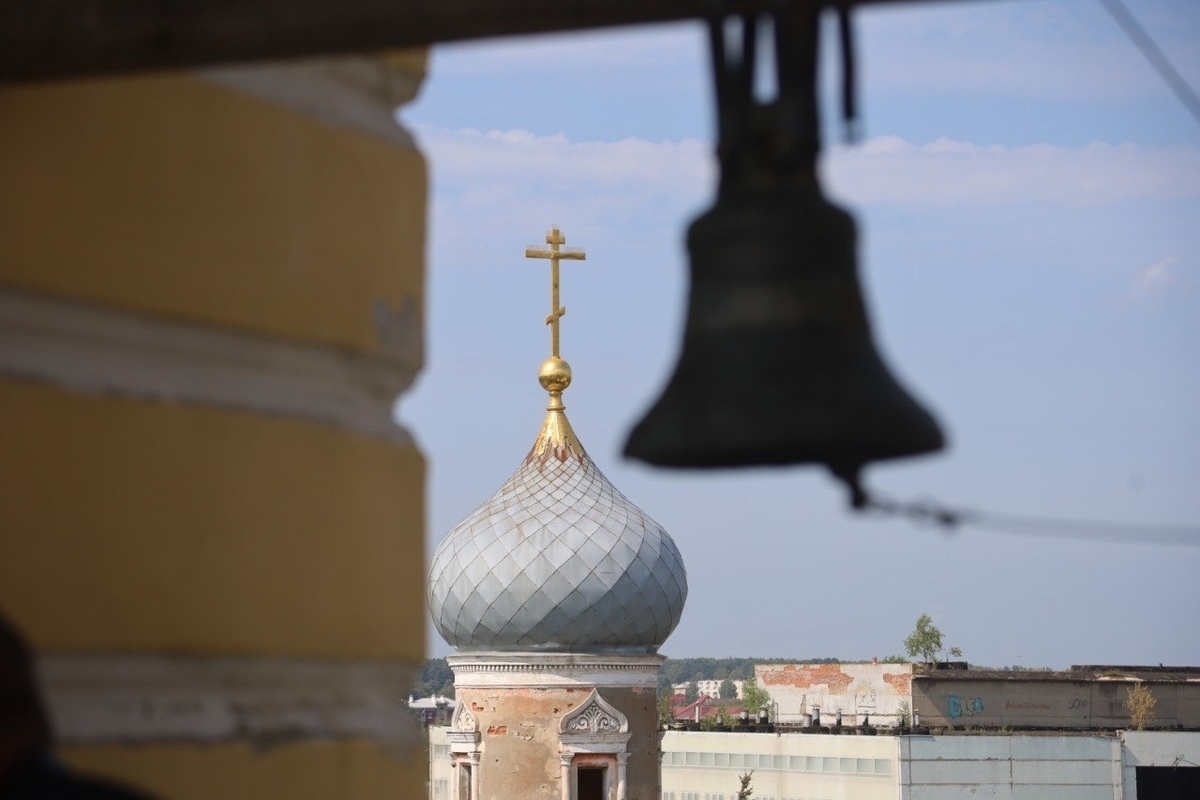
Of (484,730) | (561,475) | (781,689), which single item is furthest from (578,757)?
(781,689)

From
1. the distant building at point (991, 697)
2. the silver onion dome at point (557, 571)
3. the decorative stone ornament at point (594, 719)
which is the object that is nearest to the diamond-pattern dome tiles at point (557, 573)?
the silver onion dome at point (557, 571)

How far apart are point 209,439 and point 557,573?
62.6 feet

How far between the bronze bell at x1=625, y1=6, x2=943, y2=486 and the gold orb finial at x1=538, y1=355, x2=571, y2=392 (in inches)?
769

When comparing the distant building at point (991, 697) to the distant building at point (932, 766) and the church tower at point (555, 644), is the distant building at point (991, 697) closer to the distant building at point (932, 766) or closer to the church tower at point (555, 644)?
the distant building at point (932, 766)

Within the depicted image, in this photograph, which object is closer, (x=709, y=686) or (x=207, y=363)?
(x=207, y=363)

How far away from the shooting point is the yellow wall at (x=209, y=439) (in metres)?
2.04

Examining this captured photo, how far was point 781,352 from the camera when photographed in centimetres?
220

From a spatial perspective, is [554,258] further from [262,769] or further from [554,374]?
[262,769]

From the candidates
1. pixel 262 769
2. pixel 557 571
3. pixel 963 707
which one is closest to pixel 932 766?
pixel 963 707

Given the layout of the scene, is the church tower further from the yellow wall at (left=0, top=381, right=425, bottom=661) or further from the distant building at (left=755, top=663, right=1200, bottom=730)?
the distant building at (left=755, top=663, right=1200, bottom=730)

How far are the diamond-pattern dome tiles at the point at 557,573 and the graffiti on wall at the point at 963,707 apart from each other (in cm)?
2403

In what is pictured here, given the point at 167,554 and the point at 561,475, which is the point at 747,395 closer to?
the point at 167,554

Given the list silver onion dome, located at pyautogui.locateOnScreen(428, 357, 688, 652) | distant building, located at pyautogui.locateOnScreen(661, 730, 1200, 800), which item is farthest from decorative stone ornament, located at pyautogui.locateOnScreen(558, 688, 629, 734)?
distant building, located at pyautogui.locateOnScreen(661, 730, 1200, 800)

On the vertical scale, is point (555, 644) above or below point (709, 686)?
below
